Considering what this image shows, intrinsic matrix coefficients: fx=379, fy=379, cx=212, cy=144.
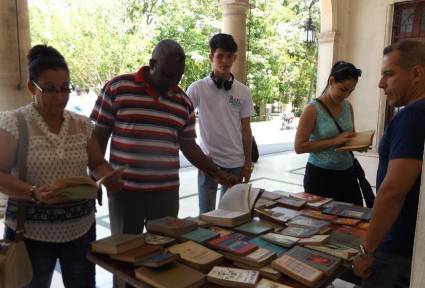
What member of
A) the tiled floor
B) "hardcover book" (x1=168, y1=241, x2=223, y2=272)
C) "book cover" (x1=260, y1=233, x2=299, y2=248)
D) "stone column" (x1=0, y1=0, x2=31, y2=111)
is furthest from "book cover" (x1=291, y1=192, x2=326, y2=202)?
"stone column" (x1=0, y1=0, x2=31, y2=111)

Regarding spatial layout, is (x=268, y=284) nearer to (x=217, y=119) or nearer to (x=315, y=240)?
(x=315, y=240)

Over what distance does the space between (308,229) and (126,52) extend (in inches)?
568

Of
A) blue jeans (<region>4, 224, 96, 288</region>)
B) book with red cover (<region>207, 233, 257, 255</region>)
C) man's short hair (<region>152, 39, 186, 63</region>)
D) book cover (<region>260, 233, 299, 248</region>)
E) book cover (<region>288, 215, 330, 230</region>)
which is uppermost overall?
man's short hair (<region>152, 39, 186, 63</region>)

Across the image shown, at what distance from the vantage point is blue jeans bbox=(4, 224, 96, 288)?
164 centimetres

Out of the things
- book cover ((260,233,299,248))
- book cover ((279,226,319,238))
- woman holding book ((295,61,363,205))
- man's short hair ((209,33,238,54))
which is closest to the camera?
book cover ((260,233,299,248))

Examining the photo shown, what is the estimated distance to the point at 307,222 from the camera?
199cm

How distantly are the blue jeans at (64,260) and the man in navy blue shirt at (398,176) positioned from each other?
3.92ft

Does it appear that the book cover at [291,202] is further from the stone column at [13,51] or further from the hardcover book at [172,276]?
the stone column at [13,51]

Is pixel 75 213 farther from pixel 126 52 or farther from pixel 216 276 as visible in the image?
pixel 126 52

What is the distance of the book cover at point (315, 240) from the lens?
5.60ft

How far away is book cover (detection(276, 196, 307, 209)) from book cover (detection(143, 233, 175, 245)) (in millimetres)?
881

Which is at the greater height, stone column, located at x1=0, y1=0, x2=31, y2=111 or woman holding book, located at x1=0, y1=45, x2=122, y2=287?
stone column, located at x1=0, y1=0, x2=31, y2=111

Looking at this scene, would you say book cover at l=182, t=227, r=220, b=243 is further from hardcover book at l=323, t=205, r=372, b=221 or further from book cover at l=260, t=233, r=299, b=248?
hardcover book at l=323, t=205, r=372, b=221

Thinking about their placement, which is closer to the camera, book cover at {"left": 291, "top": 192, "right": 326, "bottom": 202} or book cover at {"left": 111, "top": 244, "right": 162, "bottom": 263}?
book cover at {"left": 111, "top": 244, "right": 162, "bottom": 263}
